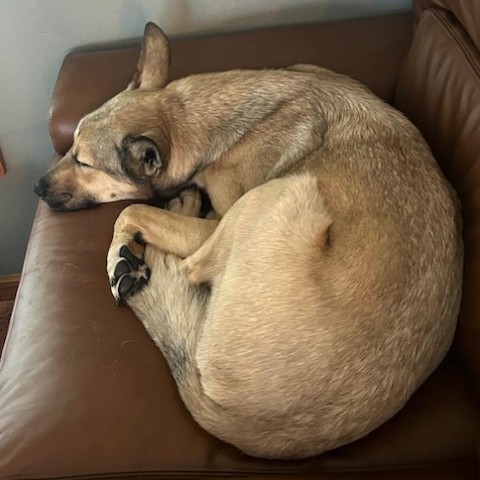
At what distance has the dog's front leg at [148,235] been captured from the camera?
6.21 ft

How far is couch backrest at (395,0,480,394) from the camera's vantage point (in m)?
1.64

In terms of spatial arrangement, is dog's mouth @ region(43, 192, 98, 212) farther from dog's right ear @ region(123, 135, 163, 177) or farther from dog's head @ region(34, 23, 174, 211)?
dog's right ear @ region(123, 135, 163, 177)

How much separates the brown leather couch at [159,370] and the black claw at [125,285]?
0.06 metres

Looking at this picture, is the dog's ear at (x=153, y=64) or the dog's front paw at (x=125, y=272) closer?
the dog's front paw at (x=125, y=272)

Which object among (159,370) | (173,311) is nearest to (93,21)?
(173,311)

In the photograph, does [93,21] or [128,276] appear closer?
[128,276]

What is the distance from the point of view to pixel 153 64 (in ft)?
7.16

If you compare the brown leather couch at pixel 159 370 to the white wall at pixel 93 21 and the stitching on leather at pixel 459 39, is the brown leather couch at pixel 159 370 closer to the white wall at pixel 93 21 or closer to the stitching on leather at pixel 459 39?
the stitching on leather at pixel 459 39

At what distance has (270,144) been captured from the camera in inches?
79.3

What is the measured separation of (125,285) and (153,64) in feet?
2.59

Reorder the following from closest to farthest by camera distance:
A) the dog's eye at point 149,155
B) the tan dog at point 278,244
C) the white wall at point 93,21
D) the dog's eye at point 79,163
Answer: the tan dog at point 278,244, the dog's eye at point 149,155, the dog's eye at point 79,163, the white wall at point 93,21

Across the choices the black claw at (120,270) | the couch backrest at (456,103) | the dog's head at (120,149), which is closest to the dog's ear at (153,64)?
the dog's head at (120,149)

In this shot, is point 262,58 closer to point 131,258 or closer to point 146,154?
point 146,154

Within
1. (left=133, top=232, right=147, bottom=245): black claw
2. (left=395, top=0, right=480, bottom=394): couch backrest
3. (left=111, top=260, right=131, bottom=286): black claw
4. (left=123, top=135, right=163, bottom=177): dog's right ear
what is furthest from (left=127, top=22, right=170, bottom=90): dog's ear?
(left=395, top=0, right=480, bottom=394): couch backrest
